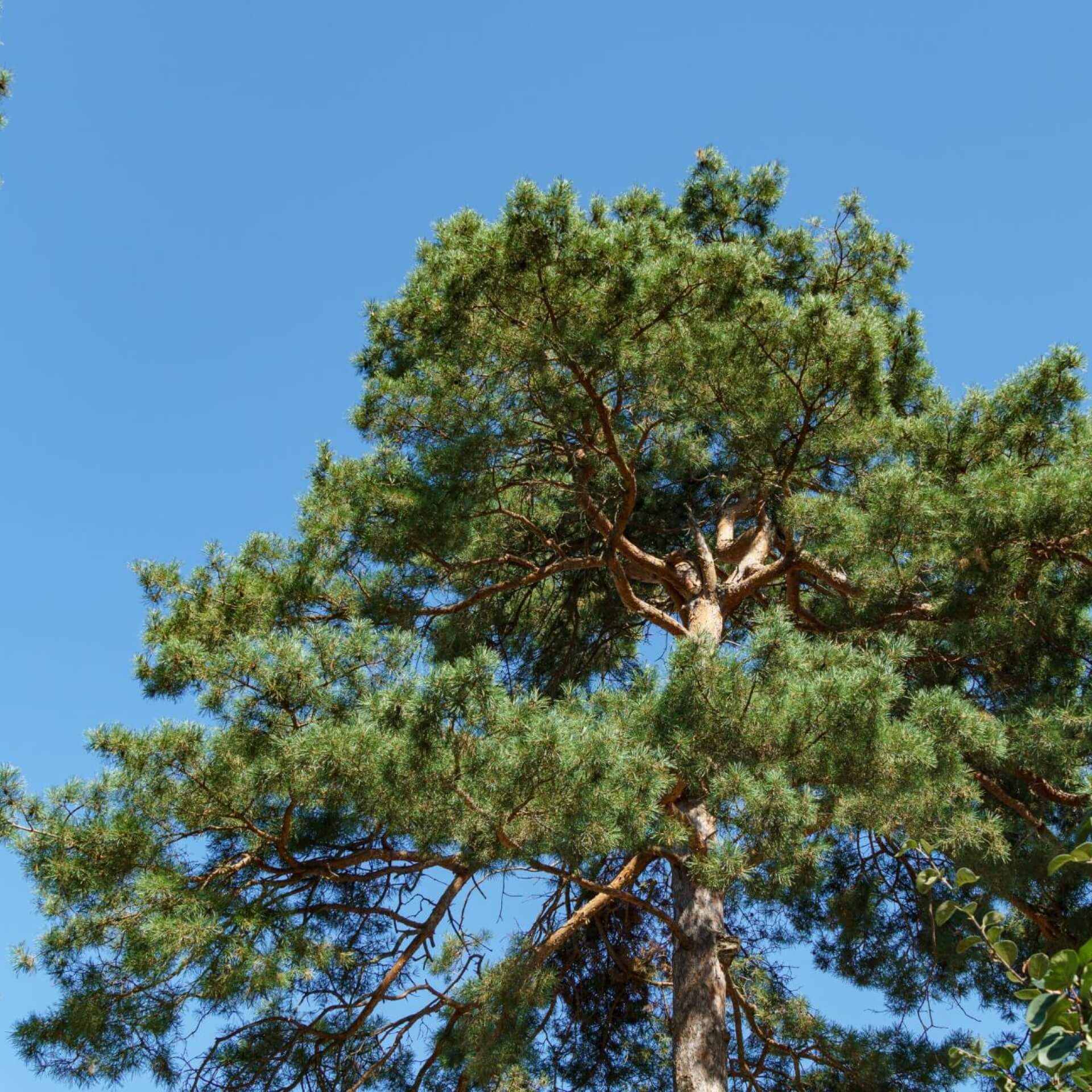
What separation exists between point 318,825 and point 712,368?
3078mm

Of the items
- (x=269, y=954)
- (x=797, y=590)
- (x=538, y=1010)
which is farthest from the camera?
(x=797, y=590)

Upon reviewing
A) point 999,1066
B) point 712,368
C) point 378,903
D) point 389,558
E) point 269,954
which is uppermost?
point 712,368

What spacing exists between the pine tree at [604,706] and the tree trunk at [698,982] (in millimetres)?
16

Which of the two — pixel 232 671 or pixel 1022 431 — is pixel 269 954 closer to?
pixel 232 671

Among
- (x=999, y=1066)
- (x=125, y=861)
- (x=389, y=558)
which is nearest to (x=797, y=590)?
(x=389, y=558)

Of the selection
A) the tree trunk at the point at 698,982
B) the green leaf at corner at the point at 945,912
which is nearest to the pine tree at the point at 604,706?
the tree trunk at the point at 698,982

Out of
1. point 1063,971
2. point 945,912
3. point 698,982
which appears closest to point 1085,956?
point 1063,971

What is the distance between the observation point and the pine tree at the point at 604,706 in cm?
436

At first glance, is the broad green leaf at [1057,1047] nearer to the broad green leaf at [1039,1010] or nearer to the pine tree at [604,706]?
the broad green leaf at [1039,1010]

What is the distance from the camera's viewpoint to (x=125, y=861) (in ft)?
15.1

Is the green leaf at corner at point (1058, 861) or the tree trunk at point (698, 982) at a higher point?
the tree trunk at point (698, 982)

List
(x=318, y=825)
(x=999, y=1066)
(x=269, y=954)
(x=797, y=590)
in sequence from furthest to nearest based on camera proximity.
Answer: (x=797, y=590) → (x=318, y=825) → (x=269, y=954) → (x=999, y=1066)

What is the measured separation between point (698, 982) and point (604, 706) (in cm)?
128

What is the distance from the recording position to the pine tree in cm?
436
